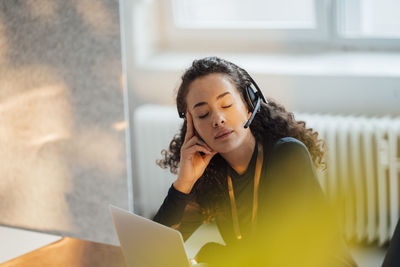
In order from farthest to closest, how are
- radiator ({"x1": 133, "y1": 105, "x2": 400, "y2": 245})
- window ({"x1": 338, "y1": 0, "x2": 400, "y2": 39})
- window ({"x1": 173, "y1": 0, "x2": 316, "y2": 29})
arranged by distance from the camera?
window ({"x1": 173, "y1": 0, "x2": 316, "y2": 29}) < window ({"x1": 338, "y1": 0, "x2": 400, "y2": 39}) < radiator ({"x1": 133, "y1": 105, "x2": 400, "y2": 245})

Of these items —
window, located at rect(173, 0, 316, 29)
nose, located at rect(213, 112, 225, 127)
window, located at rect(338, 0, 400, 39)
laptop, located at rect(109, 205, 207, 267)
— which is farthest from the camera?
window, located at rect(173, 0, 316, 29)

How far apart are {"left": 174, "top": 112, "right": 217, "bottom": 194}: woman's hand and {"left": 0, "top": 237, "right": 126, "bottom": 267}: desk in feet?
0.60

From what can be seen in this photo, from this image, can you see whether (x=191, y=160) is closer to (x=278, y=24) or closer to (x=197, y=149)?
(x=197, y=149)

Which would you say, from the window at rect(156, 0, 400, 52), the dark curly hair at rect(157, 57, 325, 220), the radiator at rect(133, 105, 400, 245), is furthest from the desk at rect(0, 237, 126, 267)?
the window at rect(156, 0, 400, 52)

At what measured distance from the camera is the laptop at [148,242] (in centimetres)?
86

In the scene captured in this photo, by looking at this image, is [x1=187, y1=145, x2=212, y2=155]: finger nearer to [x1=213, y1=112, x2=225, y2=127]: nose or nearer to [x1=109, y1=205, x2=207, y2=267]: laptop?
[x1=213, y1=112, x2=225, y2=127]: nose

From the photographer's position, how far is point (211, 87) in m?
1.08

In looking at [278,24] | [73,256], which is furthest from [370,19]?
[73,256]

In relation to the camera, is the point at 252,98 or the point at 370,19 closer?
the point at 252,98

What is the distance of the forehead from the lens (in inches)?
42.4

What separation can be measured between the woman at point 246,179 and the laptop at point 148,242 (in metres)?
0.19

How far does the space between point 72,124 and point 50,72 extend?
5.3 inches

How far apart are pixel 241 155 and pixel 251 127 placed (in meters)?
0.06

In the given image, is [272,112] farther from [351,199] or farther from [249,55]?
[249,55]
